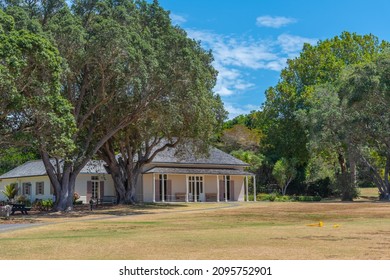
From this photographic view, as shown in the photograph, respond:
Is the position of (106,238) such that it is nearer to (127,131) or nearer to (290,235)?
(290,235)

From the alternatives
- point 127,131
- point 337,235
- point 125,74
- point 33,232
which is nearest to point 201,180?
point 127,131

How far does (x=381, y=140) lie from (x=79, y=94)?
27.1 meters

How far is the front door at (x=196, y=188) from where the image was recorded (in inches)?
1921

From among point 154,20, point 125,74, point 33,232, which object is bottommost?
point 33,232

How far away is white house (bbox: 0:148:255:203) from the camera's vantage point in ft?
154

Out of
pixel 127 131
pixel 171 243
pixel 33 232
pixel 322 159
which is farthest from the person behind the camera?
pixel 322 159

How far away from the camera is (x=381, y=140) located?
45.8 m

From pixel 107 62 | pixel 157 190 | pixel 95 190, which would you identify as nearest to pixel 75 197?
pixel 95 190

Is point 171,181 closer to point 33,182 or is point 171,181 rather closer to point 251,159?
point 33,182

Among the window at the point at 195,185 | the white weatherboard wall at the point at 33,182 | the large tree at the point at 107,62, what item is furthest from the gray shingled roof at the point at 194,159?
the large tree at the point at 107,62

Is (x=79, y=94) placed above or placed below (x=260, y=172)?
above

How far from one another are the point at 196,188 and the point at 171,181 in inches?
103

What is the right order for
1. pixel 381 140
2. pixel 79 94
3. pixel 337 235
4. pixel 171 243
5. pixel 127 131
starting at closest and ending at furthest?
pixel 171 243 < pixel 337 235 < pixel 79 94 < pixel 127 131 < pixel 381 140

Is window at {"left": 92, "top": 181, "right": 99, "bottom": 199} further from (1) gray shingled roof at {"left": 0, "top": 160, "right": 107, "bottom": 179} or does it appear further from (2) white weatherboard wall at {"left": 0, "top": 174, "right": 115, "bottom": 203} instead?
(1) gray shingled roof at {"left": 0, "top": 160, "right": 107, "bottom": 179}
